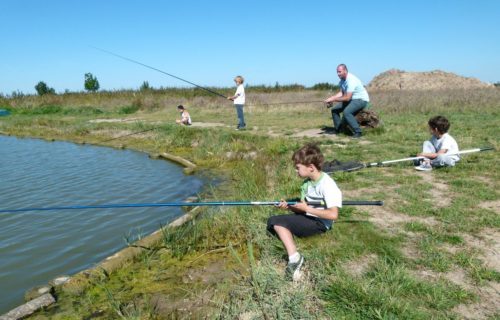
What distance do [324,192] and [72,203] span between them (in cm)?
532

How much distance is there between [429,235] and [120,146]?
10.9m

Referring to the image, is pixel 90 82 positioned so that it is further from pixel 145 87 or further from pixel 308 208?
pixel 308 208

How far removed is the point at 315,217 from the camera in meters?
3.50

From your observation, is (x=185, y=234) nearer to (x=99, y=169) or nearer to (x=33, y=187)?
(x=33, y=187)

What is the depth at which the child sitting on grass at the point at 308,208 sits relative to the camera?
10.7 feet

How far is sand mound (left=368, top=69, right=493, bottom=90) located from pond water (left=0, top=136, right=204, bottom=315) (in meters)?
39.7

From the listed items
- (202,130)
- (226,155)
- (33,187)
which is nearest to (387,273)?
(226,155)

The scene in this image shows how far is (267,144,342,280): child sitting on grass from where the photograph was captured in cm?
326

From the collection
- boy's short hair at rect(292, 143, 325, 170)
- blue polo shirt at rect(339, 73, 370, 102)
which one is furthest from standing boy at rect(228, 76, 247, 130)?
boy's short hair at rect(292, 143, 325, 170)

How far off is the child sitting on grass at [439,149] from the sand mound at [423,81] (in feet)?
130

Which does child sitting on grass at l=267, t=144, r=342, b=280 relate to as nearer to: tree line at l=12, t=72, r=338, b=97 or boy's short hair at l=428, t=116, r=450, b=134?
boy's short hair at l=428, t=116, r=450, b=134

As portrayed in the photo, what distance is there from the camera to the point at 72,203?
268 inches

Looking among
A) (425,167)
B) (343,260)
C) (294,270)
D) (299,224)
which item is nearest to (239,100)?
(425,167)

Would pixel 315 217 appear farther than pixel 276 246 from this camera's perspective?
No
